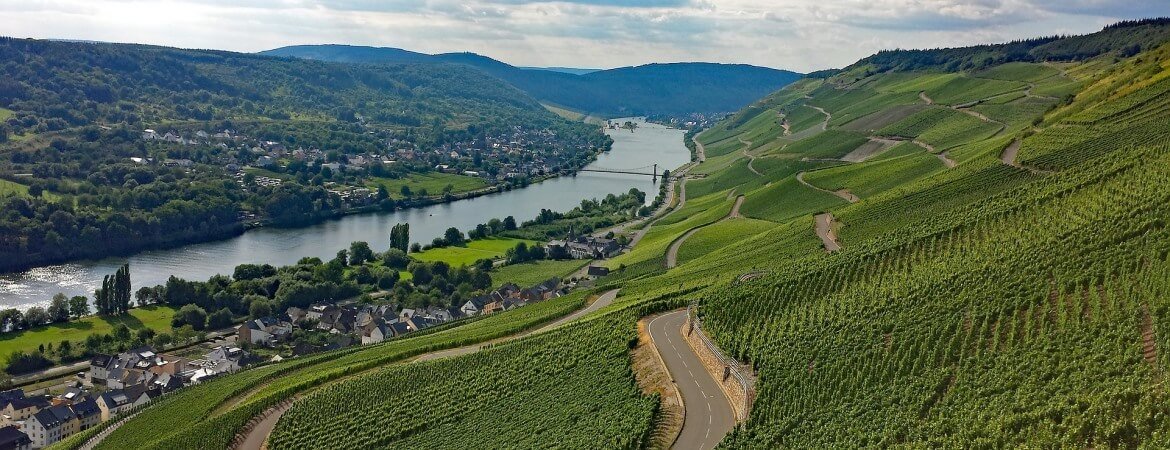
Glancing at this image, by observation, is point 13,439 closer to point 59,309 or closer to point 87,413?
point 87,413

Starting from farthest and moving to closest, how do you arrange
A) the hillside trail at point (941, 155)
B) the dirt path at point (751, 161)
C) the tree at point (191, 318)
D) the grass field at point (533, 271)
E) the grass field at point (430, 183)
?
the grass field at point (430, 183) → the dirt path at point (751, 161) → the grass field at point (533, 271) → the hillside trail at point (941, 155) → the tree at point (191, 318)

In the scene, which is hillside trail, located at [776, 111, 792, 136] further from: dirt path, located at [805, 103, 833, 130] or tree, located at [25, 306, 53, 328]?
tree, located at [25, 306, 53, 328]

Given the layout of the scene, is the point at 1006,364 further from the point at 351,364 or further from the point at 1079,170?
the point at 351,364

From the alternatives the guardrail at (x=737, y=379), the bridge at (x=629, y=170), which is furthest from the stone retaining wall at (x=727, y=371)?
the bridge at (x=629, y=170)

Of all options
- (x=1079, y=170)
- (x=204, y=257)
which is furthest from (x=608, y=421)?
(x=204, y=257)

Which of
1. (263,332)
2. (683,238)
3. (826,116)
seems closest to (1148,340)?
(683,238)

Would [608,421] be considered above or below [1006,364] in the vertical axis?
below

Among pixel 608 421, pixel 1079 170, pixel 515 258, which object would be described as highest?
pixel 1079 170

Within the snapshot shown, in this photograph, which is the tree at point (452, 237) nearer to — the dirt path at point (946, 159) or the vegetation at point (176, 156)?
the vegetation at point (176, 156)
